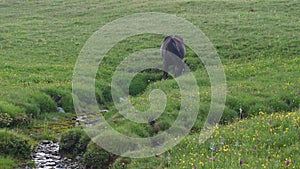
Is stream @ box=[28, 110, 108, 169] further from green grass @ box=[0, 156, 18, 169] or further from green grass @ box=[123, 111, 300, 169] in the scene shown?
green grass @ box=[123, 111, 300, 169]

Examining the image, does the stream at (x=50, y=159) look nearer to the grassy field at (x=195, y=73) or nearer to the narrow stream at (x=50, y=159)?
the narrow stream at (x=50, y=159)

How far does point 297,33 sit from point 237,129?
19358 mm

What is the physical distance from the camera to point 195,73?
22.4 metres

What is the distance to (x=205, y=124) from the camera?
14.6 metres

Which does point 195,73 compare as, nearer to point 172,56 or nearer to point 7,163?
point 172,56

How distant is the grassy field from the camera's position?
447 inches

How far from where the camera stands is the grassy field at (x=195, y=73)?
11352 millimetres

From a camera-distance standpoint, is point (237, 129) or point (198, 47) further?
point (198, 47)

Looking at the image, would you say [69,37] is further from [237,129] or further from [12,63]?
[237,129]

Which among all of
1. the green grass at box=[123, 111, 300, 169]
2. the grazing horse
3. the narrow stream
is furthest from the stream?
the grazing horse

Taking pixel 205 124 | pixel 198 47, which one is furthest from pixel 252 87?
pixel 198 47

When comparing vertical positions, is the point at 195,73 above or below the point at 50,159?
below

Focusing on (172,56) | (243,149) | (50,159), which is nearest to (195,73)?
(172,56)

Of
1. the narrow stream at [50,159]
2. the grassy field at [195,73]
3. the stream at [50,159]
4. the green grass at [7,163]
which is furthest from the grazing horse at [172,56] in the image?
the green grass at [7,163]
